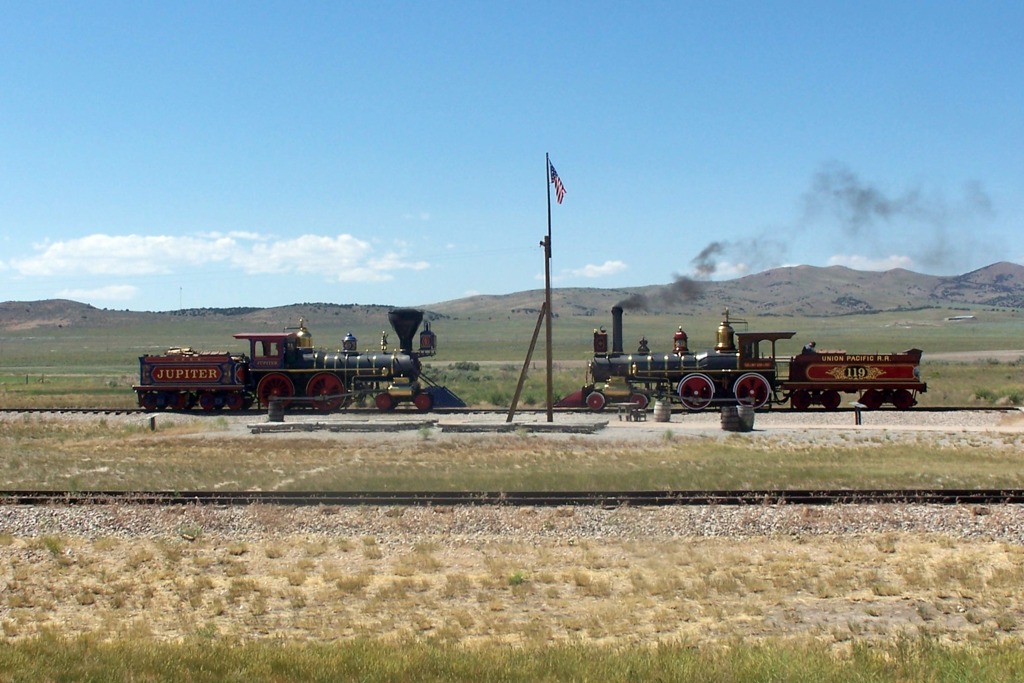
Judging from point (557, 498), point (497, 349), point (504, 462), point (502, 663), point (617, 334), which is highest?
point (617, 334)

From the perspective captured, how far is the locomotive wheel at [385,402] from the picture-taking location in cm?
3503

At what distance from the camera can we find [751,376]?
112 ft

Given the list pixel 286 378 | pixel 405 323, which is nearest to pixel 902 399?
pixel 405 323

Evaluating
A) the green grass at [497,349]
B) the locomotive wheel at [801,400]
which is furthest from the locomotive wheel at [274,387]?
the locomotive wheel at [801,400]

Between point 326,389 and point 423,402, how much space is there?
140 inches

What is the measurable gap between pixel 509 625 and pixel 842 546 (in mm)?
6021

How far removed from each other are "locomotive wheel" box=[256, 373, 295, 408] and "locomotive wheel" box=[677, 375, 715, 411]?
537 inches

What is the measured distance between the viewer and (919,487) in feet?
61.9

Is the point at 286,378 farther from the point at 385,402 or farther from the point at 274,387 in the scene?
the point at 385,402

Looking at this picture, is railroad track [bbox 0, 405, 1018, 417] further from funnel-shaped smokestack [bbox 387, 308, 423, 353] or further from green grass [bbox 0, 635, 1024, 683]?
green grass [bbox 0, 635, 1024, 683]

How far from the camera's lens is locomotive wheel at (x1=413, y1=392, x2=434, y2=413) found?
3466 cm

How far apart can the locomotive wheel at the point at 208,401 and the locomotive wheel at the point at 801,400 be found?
20.1 meters

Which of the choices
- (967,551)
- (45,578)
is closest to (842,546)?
(967,551)

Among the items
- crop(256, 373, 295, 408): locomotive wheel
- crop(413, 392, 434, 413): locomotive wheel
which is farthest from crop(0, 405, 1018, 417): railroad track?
crop(256, 373, 295, 408): locomotive wheel
